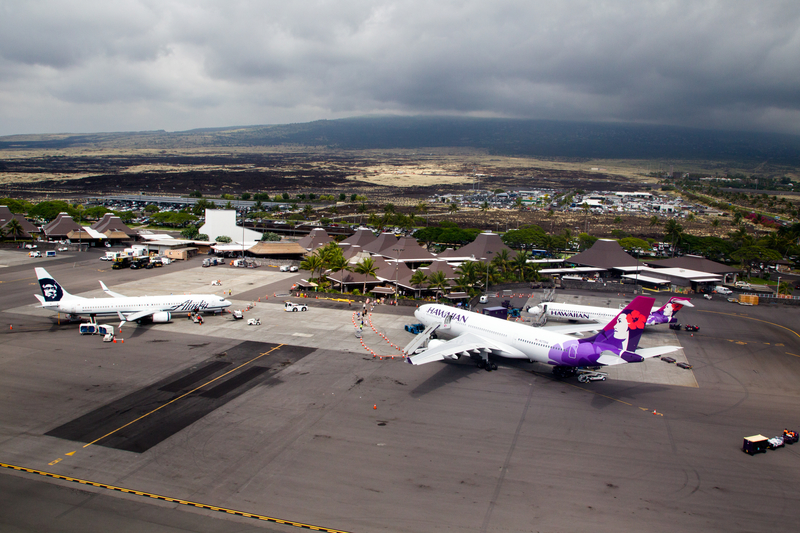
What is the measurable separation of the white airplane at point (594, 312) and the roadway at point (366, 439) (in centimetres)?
617

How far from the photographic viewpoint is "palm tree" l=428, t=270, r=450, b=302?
266 ft

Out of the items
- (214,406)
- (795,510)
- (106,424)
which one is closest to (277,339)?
(214,406)

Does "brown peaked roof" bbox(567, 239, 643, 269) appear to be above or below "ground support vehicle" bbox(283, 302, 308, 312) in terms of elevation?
above

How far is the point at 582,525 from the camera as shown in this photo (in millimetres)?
27125

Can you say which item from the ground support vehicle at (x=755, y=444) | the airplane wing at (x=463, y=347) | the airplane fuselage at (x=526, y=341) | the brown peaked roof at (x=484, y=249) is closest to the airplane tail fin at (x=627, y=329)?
the airplane fuselage at (x=526, y=341)

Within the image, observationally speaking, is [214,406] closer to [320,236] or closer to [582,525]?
[582,525]

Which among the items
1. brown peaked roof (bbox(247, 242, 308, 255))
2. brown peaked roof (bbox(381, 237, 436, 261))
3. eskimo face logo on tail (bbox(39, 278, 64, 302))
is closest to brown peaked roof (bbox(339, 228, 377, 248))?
brown peaked roof (bbox(247, 242, 308, 255))

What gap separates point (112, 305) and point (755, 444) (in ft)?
219

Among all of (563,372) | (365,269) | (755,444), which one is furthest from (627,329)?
(365,269)

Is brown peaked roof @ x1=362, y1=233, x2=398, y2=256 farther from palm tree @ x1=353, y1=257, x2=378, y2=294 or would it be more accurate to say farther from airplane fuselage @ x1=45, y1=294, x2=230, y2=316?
airplane fuselage @ x1=45, y1=294, x2=230, y2=316

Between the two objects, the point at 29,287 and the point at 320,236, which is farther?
the point at 320,236

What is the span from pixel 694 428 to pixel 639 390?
25.2ft

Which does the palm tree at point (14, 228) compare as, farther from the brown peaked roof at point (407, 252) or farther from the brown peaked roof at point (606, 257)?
the brown peaked roof at point (606, 257)

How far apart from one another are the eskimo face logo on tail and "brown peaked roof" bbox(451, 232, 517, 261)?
236 ft
